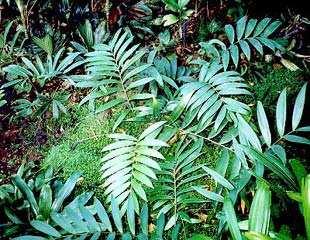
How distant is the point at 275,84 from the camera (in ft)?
8.45

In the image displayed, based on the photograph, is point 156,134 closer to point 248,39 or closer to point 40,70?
point 248,39

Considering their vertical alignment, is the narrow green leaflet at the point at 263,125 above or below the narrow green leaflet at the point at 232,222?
above

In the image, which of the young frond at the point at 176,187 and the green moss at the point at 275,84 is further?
the green moss at the point at 275,84

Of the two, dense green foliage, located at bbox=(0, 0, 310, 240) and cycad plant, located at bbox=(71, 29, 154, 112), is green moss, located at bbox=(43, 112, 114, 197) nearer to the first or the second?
dense green foliage, located at bbox=(0, 0, 310, 240)

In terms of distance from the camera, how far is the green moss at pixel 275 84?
8.17ft

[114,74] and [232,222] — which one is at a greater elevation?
[114,74]

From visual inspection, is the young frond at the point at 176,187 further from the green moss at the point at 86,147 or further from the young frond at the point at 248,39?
the young frond at the point at 248,39

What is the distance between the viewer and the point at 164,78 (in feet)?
7.68

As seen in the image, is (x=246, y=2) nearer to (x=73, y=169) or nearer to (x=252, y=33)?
(x=252, y=33)

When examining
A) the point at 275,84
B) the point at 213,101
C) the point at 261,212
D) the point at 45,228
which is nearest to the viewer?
the point at 261,212

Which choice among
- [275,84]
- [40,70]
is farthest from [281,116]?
[40,70]

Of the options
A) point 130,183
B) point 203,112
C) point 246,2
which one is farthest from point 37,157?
point 246,2

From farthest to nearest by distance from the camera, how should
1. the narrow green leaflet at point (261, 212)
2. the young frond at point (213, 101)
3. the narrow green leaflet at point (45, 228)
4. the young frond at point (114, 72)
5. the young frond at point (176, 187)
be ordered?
the young frond at point (114, 72)
the young frond at point (213, 101)
the young frond at point (176, 187)
the narrow green leaflet at point (45, 228)
the narrow green leaflet at point (261, 212)

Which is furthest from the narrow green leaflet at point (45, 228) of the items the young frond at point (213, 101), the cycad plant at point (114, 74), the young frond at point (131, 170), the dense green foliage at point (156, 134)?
the young frond at point (213, 101)
